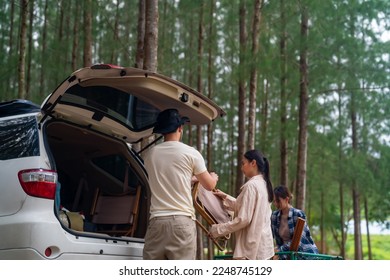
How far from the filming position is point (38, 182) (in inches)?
164

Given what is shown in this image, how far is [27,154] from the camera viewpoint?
4.31 metres

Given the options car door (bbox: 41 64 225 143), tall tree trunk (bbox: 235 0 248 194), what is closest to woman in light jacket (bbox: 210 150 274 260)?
car door (bbox: 41 64 225 143)

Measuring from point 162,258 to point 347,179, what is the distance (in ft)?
54.7

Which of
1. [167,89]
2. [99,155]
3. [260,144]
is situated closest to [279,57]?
[260,144]

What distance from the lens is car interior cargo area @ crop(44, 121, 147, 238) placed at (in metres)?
5.59

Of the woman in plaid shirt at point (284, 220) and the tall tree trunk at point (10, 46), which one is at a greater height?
the tall tree trunk at point (10, 46)

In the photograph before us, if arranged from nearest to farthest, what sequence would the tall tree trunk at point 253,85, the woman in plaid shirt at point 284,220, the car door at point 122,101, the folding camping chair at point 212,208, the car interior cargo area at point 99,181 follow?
the car door at point 122,101 < the folding camping chair at point 212,208 < the car interior cargo area at point 99,181 < the woman in plaid shirt at point 284,220 < the tall tree trunk at point 253,85

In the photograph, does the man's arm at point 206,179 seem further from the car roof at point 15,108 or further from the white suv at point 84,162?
the car roof at point 15,108

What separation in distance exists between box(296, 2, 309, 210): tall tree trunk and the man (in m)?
8.90

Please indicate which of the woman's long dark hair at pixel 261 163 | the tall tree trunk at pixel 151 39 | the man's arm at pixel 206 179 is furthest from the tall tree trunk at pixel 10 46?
the man's arm at pixel 206 179

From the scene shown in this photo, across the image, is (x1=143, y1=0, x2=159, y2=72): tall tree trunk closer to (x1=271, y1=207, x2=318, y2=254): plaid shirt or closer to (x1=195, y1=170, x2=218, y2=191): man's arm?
(x1=271, y1=207, x2=318, y2=254): plaid shirt

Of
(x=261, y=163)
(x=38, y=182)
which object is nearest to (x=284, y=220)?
(x=261, y=163)

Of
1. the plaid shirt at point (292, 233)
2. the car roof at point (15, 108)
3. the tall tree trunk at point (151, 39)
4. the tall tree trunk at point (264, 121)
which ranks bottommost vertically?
the plaid shirt at point (292, 233)

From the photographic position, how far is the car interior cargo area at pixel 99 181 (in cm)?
559
